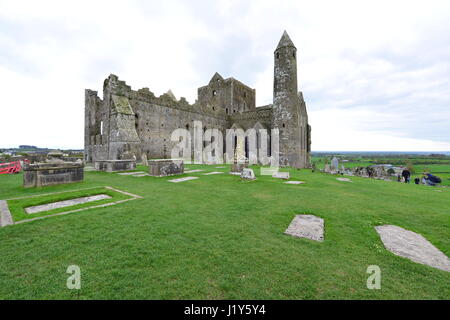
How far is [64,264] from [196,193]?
4.33 m

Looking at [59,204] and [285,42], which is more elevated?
[285,42]

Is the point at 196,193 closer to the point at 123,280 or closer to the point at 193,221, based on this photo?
the point at 193,221

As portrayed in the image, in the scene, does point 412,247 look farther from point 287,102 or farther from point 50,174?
point 287,102

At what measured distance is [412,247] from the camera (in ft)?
10.3

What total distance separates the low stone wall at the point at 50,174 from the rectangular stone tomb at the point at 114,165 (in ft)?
12.6

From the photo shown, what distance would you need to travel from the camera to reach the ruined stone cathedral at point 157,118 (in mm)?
16578

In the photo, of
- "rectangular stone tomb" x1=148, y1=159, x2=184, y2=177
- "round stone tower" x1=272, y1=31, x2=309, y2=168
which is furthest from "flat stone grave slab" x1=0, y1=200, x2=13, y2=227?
"round stone tower" x1=272, y1=31, x2=309, y2=168

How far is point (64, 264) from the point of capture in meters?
2.53

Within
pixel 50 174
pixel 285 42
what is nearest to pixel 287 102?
pixel 285 42

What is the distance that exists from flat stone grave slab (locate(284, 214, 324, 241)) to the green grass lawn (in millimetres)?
168

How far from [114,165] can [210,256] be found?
12189mm

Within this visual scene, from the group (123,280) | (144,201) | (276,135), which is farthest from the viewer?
(276,135)

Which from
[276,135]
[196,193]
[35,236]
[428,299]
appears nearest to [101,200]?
[35,236]

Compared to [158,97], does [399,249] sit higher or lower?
lower
